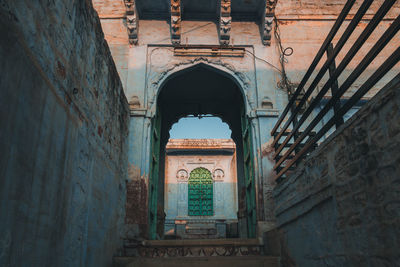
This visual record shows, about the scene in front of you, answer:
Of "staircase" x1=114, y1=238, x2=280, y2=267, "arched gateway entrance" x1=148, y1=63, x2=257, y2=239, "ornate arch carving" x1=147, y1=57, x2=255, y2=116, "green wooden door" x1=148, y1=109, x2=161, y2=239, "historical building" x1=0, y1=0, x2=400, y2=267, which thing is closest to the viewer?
"historical building" x1=0, y1=0, x2=400, y2=267

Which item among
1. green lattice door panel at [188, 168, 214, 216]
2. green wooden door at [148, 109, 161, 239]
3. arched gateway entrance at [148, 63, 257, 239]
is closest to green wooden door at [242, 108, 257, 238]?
arched gateway entrance at [148, 63, 257, 239]

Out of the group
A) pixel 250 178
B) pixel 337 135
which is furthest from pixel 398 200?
pixel 250 178

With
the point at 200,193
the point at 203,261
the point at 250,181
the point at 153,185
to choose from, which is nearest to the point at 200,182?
the point at 200,193

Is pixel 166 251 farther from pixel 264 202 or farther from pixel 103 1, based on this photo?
pixel 103 1

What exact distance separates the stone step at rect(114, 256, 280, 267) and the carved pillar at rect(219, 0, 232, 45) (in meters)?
4.34

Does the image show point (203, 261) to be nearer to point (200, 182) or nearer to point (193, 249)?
point (193, 249)

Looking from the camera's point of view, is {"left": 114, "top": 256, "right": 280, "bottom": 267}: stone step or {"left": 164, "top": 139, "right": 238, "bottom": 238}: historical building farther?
{"left": 164, "top": 139, "right": 238, "bottom": 238}: historical building

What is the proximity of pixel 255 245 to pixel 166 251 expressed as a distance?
146 cm

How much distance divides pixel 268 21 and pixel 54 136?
5527 millimetres

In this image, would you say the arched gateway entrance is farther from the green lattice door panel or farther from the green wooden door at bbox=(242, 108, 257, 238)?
the green lattice door panel

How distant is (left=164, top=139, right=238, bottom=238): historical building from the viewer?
16156mm

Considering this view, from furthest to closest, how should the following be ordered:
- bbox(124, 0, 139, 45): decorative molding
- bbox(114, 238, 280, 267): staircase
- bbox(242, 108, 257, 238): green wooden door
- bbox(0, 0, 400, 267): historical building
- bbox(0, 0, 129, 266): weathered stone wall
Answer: bbox(124, 0, 139, 45): decorative molding → bbox(242, 108, 257, 238): green wooden door → bbox(114, 238, 280, 267): staircase → bbox(0, 0, 400, 267): historical building → bbox(0, 0, 129, 266): weathered stone wall

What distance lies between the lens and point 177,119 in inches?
396

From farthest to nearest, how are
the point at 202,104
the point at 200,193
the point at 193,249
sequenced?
the point at 200,193
the point at 202,104
the point at 193,249
